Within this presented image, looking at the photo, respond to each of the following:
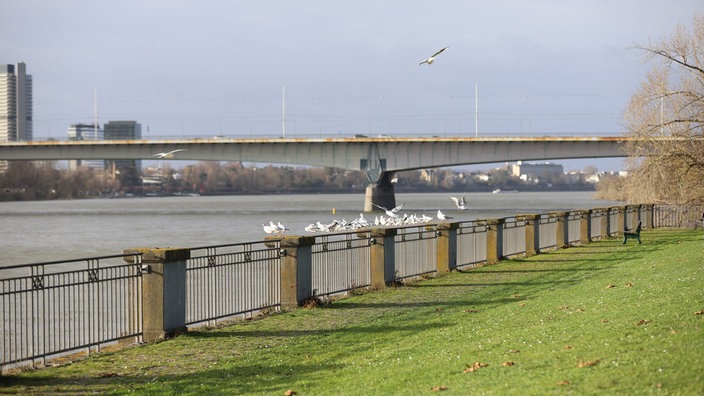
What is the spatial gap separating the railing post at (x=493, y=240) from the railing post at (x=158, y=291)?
15748 millimetres

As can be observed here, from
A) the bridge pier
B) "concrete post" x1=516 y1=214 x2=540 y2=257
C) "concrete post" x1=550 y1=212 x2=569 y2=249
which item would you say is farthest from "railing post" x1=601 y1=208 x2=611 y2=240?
the bridge pier

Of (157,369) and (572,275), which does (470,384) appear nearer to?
(157,369)

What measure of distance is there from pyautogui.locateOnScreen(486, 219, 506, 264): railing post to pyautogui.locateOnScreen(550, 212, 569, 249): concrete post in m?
6.03

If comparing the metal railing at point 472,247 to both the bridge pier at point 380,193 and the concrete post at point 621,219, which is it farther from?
A: the bridge pier at point 380,193

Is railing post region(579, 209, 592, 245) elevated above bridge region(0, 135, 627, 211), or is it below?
below

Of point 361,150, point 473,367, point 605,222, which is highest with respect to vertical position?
point 361,150

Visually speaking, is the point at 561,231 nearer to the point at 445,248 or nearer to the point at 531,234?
the point at 531,234

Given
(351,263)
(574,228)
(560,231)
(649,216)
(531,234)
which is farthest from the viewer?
(649,216)

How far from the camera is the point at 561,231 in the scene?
3672cm

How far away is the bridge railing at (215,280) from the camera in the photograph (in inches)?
620

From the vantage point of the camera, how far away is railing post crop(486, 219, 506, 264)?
30.4 meters

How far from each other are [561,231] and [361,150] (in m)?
64.4

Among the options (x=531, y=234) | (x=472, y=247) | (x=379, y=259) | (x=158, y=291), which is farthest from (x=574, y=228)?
(x=158, y=291)

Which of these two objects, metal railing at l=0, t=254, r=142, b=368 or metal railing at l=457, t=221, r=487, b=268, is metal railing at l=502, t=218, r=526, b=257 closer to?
metal railing at l=457, t=221, r=487, b=268
